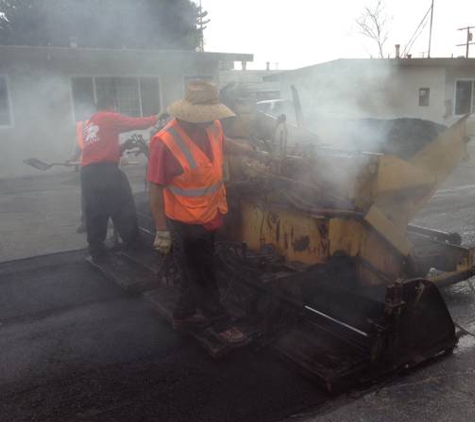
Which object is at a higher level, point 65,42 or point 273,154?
point 65,42

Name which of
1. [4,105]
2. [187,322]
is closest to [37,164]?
Answer: [187,322]

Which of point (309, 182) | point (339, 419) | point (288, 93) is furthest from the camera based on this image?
point (288, 93)

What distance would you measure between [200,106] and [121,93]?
405 inches

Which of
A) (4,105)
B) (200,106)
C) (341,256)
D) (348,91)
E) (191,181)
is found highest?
(4,105)

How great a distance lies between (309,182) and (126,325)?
169cm

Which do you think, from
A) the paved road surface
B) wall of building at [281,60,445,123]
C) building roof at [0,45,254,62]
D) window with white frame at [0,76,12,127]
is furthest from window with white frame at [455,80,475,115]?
the paved road surface

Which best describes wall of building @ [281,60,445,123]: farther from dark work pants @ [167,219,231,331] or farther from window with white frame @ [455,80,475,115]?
window with white frame @ [455,80,475,115]

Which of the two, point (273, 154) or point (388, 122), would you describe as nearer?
point (273, 154)

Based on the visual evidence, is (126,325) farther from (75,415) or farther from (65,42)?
(65,42)

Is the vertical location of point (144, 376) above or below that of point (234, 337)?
below

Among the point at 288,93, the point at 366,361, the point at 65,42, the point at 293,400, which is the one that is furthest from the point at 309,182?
the point at 65,42

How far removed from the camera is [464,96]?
1705 centimetres

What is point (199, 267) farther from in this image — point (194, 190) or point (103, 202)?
point (103, 202)

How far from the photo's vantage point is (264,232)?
371cm
